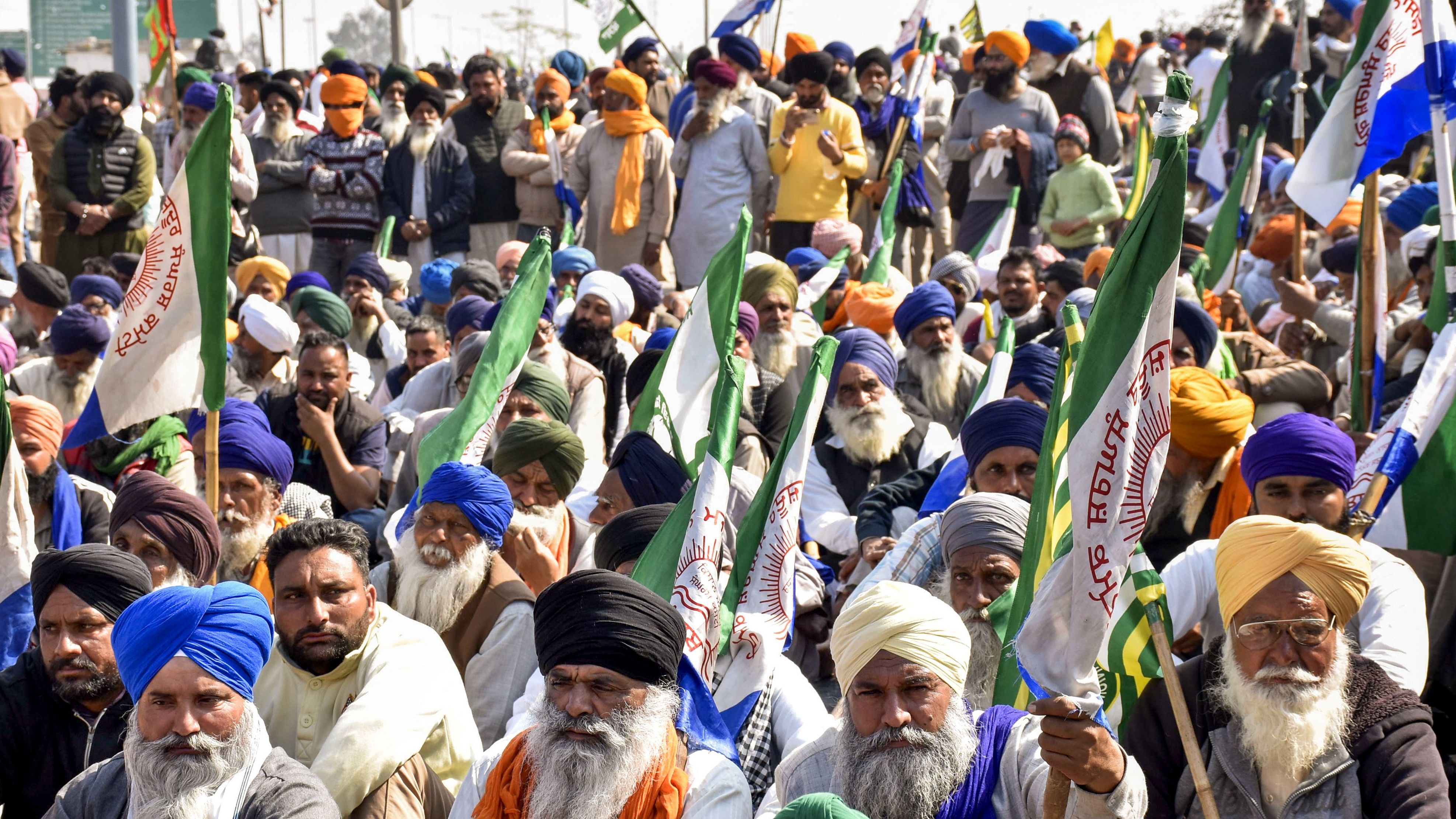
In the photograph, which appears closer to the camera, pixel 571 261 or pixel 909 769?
pixel 909 769

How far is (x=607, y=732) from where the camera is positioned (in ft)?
11.3

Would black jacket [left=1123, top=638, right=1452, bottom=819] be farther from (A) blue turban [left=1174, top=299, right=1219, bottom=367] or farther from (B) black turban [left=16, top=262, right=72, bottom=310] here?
(B) black turban [left=16, top=262, right=72, bottom=310]

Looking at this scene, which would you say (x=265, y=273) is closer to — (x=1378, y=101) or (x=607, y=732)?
(x=1378, y=101)

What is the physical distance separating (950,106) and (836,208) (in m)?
2.06

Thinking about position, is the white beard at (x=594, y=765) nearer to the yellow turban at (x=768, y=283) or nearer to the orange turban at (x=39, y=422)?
the orange turban at (x=39, y=422)

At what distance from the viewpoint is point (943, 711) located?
136 inches

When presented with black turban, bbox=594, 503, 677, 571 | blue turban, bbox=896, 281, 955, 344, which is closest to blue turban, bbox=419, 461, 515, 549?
black turban, bbox=594, 503, 677, 571

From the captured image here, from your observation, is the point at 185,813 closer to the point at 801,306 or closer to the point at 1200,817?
the point at 1200,817

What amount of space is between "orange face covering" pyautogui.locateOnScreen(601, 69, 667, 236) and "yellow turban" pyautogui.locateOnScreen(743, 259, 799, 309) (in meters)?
2.77

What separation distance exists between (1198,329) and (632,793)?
3.66m

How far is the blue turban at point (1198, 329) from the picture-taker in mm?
6293

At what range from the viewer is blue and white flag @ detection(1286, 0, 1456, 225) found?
5.46 meters

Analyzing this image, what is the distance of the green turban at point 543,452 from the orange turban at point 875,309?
9.79ft

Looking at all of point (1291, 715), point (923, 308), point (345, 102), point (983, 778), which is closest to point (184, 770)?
point (983, 778)
